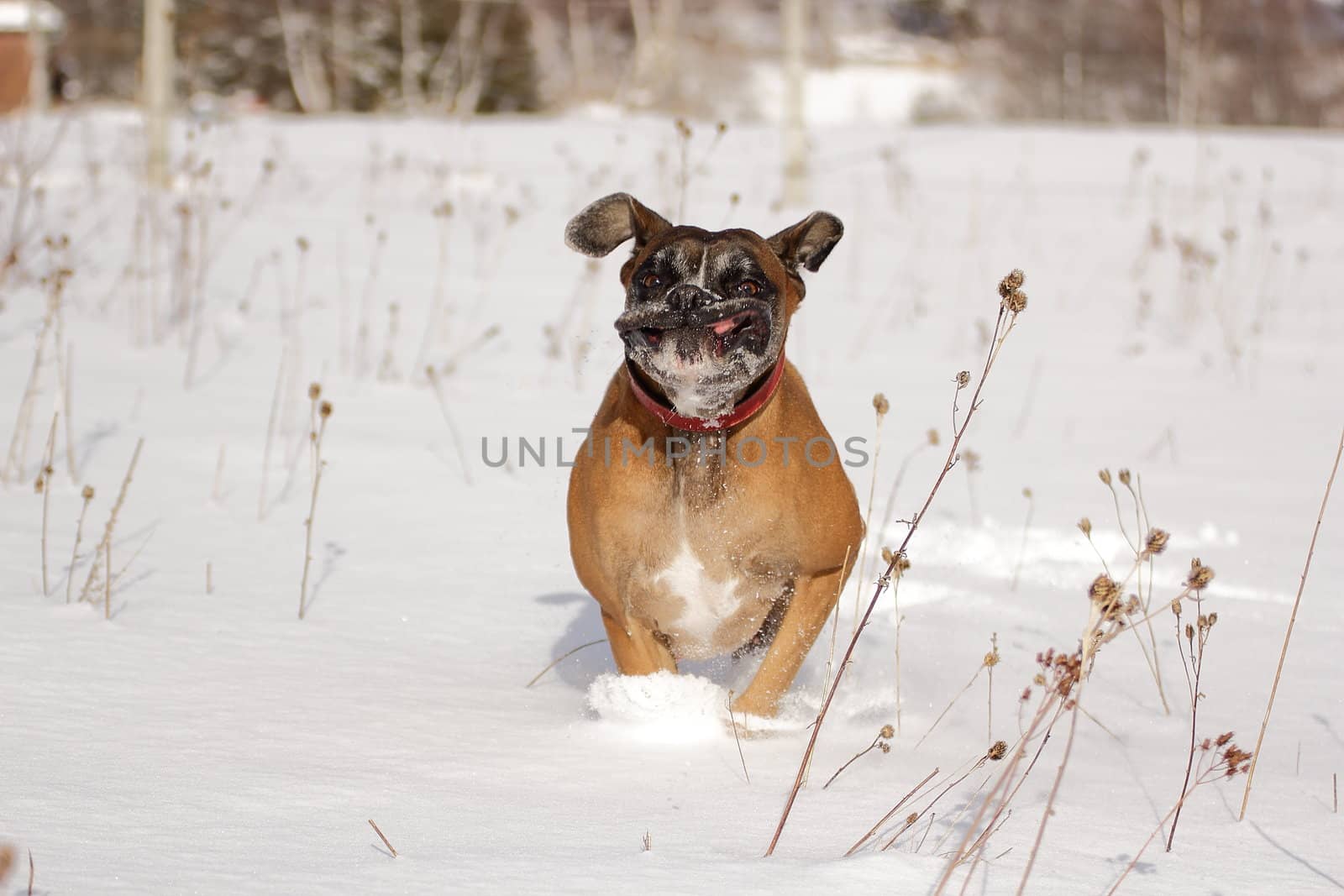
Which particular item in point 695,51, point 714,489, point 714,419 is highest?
point 695,51

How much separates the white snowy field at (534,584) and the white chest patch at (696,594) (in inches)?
6.9

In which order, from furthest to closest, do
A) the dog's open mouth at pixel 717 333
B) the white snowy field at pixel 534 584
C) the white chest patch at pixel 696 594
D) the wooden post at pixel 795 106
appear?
the wooden post at pixel 795 106, the white chest patch at pixel 696 594, the dog's open mouth at pixel 717 333, the white snowy field at pixel 534 584

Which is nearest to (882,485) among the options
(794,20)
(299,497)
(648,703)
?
(299,497)

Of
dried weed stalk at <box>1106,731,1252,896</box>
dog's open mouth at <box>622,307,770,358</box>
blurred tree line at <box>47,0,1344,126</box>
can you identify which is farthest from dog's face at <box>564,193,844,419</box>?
blurred tree line at <box>47,0,1344,126</box>

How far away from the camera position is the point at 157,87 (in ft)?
32.7

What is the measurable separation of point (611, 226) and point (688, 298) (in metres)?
0.65

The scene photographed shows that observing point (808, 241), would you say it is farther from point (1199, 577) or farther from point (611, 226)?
point (1199, 577)

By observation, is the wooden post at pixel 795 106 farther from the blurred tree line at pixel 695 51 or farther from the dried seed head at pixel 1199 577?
the blurred tree line at pixel 695 51

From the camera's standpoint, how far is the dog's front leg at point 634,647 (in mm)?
3176

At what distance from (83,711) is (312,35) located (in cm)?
2864

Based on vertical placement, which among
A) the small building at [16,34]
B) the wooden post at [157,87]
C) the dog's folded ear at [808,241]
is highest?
the small building at [16,34]

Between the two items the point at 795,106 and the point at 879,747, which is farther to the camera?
the point at 795,106

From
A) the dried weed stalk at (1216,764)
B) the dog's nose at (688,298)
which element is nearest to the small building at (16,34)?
the dog's nose at (688,298)

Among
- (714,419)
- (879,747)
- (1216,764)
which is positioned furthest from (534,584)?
(1216,764)
